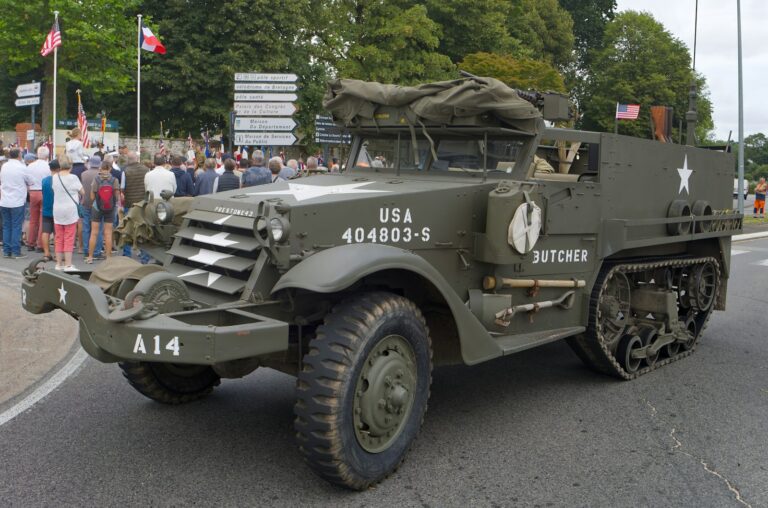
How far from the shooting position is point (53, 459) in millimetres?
4762

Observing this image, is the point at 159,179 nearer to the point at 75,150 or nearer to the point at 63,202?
the point at 63,202

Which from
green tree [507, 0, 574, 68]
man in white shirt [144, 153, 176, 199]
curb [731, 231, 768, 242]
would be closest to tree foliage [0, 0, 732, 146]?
green tree [507, 0, 574, 68]

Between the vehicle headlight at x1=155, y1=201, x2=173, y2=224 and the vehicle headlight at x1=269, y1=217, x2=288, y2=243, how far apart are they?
158 cm

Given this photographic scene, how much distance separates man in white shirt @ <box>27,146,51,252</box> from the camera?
44.7 ft

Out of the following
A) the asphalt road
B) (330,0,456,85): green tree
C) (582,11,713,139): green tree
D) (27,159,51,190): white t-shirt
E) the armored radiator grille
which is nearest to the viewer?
Answer: the asphalt road

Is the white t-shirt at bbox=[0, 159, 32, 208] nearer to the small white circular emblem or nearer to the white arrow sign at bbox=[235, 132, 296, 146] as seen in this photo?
the white arrow sign at bbox=[235, 132, 296, 146]

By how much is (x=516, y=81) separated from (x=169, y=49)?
1558 cm

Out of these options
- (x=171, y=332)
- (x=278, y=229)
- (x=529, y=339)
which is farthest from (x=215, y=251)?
(x=529, y=339)

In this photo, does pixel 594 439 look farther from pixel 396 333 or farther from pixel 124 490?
pixel 124 490

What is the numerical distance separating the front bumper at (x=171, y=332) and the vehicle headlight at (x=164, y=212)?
1.31m

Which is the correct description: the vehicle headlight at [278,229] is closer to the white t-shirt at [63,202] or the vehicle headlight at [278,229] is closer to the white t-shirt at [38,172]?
the white t-shirt at [63,202]

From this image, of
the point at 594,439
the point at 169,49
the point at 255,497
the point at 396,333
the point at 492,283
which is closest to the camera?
the point at 255,497

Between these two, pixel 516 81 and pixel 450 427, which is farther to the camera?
pixel 516 81

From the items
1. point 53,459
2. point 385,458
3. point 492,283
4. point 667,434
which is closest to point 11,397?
point 53,459
